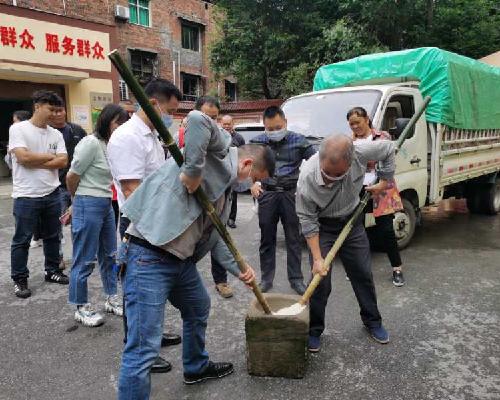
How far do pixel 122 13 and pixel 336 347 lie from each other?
1576 cm

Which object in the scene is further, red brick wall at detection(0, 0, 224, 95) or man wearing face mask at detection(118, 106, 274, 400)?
red brick wall at detection(0, 0, 224, 95)

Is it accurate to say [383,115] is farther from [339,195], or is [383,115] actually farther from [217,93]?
[217,93]

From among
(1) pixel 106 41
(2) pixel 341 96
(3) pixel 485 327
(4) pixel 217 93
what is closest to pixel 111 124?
(2) pixel 341 96

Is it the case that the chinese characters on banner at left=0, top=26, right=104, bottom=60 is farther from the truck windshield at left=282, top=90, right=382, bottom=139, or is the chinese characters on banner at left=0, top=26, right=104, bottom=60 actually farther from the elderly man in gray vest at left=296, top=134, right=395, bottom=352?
the elderly man in gray vest at left=296, top=134, right=395, bottom=352

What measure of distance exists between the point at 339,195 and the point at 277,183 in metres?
1.21

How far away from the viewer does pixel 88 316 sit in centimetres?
341

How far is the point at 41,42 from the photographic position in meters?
11.9

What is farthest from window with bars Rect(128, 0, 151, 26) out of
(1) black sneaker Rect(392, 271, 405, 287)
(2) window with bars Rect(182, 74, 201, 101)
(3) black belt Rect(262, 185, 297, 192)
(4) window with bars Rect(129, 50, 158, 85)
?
(1) black sneaker Rect(392, 271, 405, 287)

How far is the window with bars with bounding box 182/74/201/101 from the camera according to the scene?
63.7ft

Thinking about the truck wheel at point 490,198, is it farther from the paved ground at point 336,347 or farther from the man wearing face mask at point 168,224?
the man wearing face mask at point 168,224

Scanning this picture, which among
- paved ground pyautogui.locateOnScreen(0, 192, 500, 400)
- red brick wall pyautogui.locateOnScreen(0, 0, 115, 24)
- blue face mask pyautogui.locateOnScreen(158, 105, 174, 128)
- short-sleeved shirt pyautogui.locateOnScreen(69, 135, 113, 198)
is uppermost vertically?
red brick wall pyautogui.locateOnScreen(0, 0, 115, 24)

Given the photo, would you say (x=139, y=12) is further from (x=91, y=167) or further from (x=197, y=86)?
(x=91, y=167)

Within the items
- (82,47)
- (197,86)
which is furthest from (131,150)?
(197,86)

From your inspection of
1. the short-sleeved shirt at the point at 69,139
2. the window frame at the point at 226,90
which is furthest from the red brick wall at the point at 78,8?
the short-sleeved shirt at the point at 69,139
